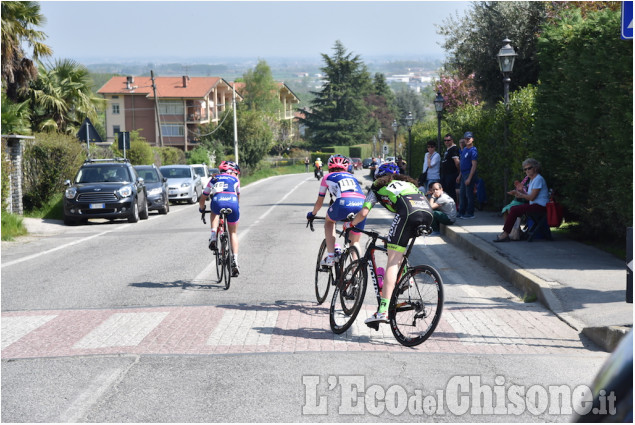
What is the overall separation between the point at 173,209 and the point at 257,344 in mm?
24697

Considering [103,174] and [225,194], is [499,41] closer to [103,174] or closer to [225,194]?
[103,174]

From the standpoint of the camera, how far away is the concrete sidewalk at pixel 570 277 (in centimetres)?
768

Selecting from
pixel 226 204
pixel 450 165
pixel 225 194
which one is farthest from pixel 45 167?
pixel 226 204

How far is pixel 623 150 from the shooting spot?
10.7 meters

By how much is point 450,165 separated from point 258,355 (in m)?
13.8

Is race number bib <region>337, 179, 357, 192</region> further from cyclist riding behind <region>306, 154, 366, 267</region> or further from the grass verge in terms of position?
the grass verge

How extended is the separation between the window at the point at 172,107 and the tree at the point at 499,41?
241 feet

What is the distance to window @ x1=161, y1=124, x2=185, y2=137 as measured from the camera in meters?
101

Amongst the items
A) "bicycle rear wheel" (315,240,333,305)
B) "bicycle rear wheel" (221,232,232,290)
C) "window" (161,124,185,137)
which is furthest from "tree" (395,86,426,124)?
"bicycle rear wheel" (315,240,333,305)

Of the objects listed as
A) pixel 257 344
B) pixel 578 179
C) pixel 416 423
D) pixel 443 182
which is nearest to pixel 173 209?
pixel 443 182

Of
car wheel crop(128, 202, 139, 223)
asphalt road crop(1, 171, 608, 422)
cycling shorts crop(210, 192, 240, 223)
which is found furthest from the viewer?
car wheel crop(128, 202, 139, 223)

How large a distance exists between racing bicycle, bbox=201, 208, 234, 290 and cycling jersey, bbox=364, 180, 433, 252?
3.74m

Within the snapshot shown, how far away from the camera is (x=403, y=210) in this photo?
733cm

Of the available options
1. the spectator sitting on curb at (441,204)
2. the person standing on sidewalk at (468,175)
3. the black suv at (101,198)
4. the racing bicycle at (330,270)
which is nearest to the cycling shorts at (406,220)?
the racing bicycle at (330,270)
